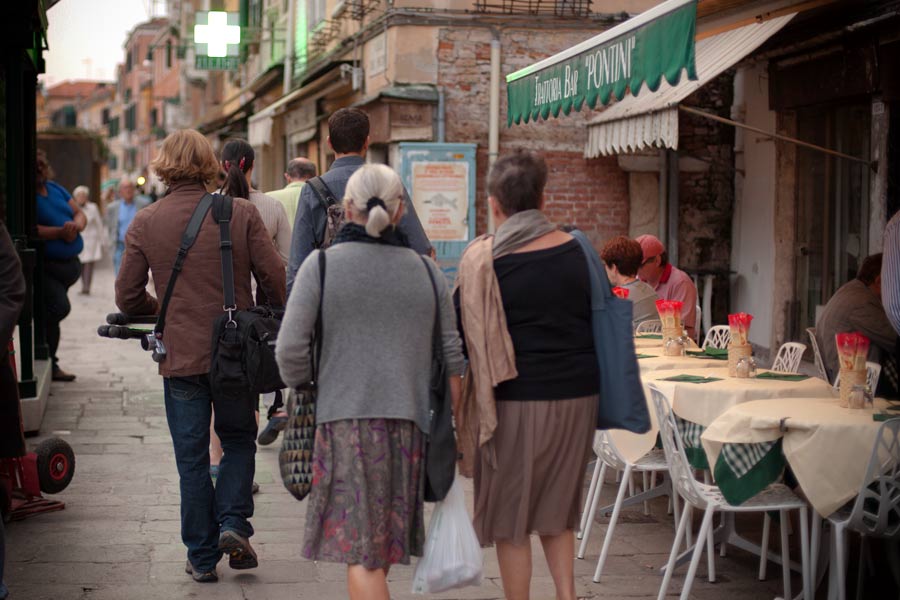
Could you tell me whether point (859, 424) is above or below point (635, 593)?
above

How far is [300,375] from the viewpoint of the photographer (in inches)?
158

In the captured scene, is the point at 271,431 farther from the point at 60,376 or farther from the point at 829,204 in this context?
the point at 829,204

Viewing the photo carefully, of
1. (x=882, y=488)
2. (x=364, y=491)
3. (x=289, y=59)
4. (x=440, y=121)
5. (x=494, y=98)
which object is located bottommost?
(x=882, y=488)

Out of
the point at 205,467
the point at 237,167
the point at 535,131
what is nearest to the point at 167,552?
the point at 205,467

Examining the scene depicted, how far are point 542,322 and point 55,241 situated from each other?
7.54m

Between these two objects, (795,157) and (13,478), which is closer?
(13,478)

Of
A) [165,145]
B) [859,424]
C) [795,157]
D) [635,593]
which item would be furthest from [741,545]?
[795,157]

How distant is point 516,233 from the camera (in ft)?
14.0

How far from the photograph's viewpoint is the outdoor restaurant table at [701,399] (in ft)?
18.4

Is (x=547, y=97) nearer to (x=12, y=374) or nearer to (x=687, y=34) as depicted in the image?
(x=687, y=34)

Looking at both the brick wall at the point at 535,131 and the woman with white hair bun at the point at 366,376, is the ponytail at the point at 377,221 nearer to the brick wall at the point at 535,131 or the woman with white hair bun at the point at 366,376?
the woman with white hair bun at the point at 366,376

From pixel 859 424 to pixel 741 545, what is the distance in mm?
1196

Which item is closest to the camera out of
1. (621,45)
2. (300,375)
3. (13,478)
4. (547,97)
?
(300,375)

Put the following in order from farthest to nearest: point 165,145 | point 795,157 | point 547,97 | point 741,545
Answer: point 795,157, point 547,97, point 741,545, point 165,145
